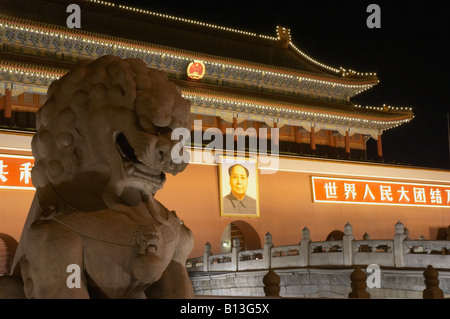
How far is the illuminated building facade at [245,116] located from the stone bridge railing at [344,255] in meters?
2.10

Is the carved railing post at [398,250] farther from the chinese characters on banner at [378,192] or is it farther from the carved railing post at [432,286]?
the chinese characters on banner at [378,192]

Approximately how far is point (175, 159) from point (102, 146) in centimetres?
39

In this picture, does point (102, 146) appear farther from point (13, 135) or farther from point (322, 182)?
point (322, 182)

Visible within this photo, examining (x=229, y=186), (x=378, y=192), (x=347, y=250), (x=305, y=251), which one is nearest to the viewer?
(x=347, y=250)

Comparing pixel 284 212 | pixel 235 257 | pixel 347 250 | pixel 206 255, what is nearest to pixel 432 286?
pixel 347 250

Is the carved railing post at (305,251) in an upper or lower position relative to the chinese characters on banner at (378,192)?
lower

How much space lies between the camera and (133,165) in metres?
2.81

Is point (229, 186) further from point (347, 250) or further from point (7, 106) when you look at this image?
point (7, 106)

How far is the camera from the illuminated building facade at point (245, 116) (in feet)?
43.7

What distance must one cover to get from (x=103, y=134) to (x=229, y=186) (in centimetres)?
1163

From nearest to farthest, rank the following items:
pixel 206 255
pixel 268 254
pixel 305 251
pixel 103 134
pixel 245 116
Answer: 1. pixel 103 134
2. pixel 305 251
3. pixel 268 254
4. pixel 206 255
5. pixel 245 116

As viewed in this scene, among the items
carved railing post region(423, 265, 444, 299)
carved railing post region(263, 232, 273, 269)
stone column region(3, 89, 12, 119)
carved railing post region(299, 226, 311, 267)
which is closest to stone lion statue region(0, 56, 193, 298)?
carved railing post region(423, 265, 444, 299)

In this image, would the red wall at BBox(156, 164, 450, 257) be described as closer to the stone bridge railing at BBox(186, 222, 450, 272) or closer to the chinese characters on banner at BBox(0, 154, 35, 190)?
the stone bridge railing at BBox(186, 222, 450, 272)

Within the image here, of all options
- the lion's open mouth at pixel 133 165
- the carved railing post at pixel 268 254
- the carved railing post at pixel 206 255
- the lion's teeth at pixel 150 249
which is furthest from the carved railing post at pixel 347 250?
the lion's teeth at pixel 150 249
